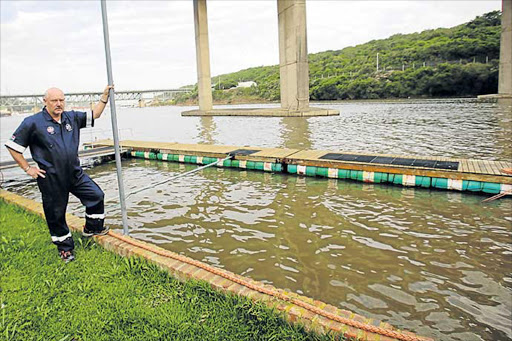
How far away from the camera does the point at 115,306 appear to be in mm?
2930

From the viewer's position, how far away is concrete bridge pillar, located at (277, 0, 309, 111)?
27.6 m

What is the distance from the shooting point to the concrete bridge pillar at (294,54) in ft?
90.7

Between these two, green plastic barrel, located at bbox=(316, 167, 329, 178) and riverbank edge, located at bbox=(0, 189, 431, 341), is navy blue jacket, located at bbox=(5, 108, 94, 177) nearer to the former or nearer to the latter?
riverbank edge, located at bbox=(0, 189, 431, 341)

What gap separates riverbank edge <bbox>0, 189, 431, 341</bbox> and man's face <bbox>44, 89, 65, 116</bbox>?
4.75ft

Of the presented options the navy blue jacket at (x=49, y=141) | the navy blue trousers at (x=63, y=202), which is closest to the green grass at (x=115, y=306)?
the navy blue trousers at (x=63, y=202)

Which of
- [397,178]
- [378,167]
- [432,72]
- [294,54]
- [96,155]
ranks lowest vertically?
[397,178]

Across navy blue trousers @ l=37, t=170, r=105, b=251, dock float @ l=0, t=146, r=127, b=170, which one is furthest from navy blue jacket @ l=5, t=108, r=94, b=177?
Answer: dock float @ l=0, t=146, r=127, b=170

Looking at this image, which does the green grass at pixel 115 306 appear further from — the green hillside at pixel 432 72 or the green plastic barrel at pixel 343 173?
the green hillside at pixel 432 72

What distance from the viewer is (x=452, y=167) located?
7227 mm

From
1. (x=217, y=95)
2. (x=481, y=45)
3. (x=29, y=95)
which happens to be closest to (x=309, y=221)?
(x=481, y=45)

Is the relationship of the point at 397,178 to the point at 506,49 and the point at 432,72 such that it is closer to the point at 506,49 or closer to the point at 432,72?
the point at 506,49

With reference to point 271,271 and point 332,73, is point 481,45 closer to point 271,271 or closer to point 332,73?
point 332,73

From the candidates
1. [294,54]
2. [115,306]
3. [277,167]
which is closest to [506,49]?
[294,54]

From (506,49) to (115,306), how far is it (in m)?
44.6
